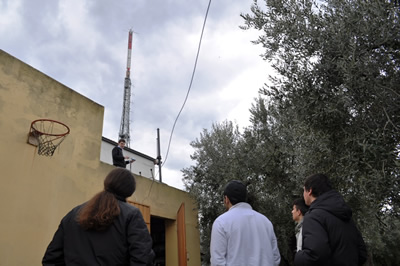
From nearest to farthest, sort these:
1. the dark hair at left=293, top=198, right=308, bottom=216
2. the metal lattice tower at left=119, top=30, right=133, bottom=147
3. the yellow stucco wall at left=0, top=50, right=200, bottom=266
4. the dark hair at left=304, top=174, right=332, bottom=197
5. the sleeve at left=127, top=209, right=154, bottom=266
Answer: the sleeve at left=127, top=209, right=154, bottom=266
the dark hair at left=304, top=174, right=332, bottom=197
the dark hair at left=293, top=198, right=308, bottom=216
the yellow stucco wall at left=0, top=50, right=200, bottom=266
the metal lattice tower at left=119, top=30, right=133, bottom=147

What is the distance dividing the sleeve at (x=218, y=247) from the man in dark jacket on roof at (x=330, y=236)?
567mm

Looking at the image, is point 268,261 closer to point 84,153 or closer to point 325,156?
point 325,156

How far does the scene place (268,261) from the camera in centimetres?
262

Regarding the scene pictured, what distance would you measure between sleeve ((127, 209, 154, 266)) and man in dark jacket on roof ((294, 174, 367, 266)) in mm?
1118

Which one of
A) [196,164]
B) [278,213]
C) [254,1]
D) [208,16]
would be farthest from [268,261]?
[196,164]

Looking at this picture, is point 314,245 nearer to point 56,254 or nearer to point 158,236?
point 56,254

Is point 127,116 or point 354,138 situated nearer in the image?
point 354,138

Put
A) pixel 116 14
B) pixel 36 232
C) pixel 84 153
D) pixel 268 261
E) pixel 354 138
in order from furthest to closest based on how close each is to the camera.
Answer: pixel 116 14 → pixel 84 153 → pixel 36 232 → pixel 354 138 → pixel 268 261

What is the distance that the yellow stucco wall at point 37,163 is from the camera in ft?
18.4

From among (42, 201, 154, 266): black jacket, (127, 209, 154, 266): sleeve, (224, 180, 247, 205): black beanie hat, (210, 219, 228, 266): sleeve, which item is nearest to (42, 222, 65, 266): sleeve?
(42, 201, 154, 266): black jacket

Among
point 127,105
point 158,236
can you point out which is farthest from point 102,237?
point 127,105

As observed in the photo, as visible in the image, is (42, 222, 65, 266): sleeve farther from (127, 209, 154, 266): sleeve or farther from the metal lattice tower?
the metal lattice tower

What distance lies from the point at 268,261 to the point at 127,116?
14119 millimetres

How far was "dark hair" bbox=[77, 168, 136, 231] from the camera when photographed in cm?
211
